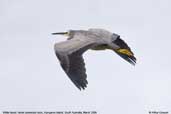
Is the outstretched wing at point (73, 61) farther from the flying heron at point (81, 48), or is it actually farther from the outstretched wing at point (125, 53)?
the outstretched wing at point (125, 53)

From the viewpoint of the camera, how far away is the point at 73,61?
35844mm

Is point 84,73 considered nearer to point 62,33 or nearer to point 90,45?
point 90,45

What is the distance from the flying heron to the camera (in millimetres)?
35812

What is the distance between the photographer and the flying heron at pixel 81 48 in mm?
35812

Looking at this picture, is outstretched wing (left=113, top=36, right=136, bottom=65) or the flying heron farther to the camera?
outstretched wing (left=113, top=36, right=136, bottom=65)

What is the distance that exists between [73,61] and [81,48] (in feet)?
1.47

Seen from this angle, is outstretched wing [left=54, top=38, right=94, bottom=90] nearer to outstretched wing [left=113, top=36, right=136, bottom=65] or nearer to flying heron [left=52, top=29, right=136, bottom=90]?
flying heron [left=52, top=29, right=136, bottom=90]

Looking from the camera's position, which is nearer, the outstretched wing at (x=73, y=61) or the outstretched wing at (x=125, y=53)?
the outstretched wing at (x=73, y=61)

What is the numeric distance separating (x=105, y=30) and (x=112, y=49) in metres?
0.79

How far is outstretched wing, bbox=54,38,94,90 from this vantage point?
35.8m

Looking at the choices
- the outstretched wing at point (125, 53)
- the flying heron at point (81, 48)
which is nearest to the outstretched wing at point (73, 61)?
the flying heron at point (81, 48)

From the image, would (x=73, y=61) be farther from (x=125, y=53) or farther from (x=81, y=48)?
(x=125, y=53)

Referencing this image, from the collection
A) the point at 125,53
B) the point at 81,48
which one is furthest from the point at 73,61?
the point at 125,53

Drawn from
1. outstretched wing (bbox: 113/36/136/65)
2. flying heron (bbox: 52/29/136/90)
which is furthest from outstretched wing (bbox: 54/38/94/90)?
outstretched wing (bbox: 113/36/136/65)
